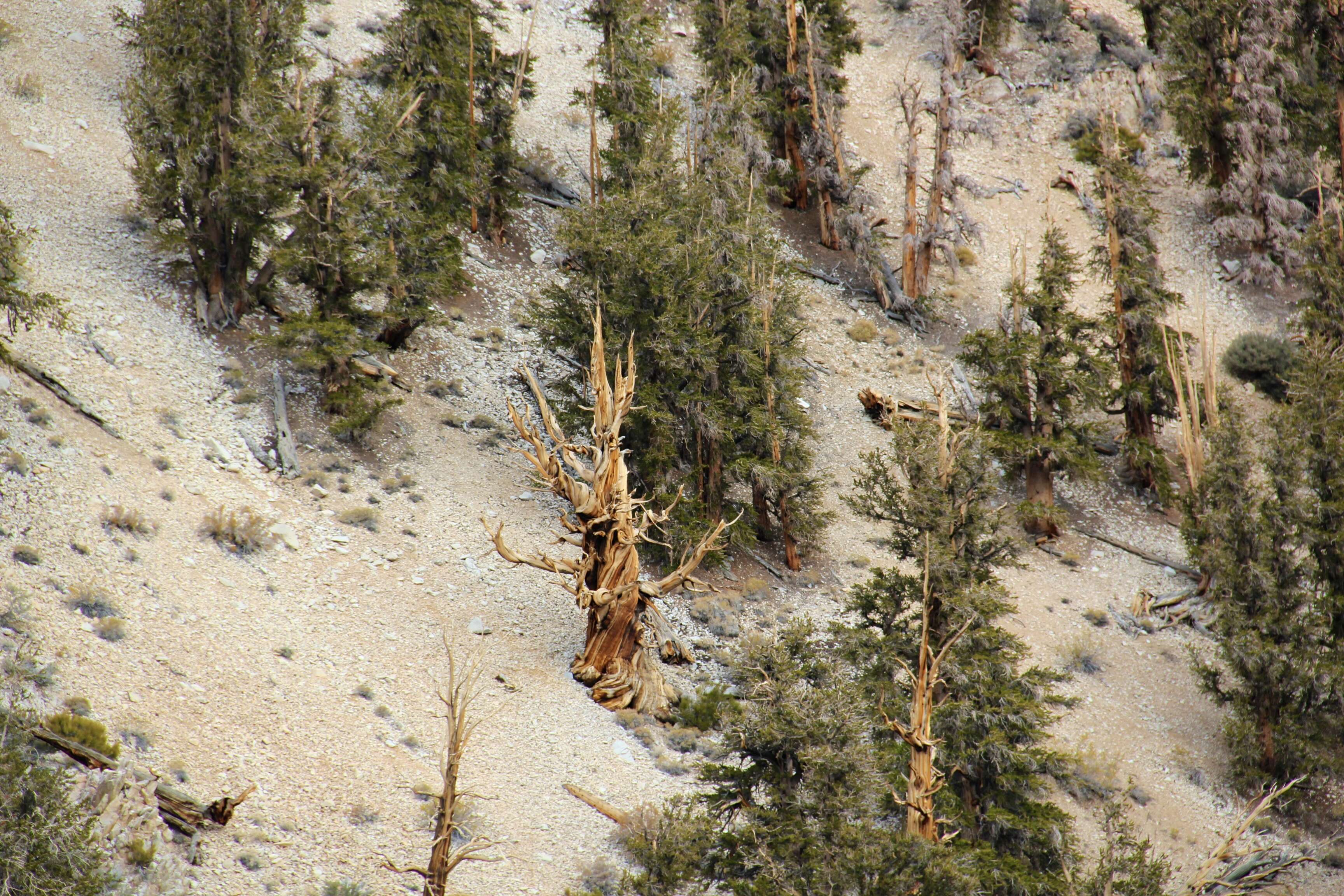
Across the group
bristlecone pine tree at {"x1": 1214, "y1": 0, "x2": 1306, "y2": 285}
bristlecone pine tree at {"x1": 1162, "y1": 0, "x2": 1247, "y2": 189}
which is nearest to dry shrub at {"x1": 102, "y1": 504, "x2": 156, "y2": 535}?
bristlecone pine tree at {"x1": 1214, "y1": 0, "x2": 1306, "y2": 285}

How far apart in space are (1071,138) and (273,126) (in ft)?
80.7

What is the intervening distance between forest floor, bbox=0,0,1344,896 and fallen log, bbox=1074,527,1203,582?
0.27 metres

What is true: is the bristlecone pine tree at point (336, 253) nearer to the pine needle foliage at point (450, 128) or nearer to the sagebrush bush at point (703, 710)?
A: the pine needle foliage at point (450, 128)

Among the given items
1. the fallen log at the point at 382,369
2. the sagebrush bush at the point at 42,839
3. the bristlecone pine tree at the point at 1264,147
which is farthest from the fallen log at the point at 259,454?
the bristlecone pine tree at the point at 1264,147

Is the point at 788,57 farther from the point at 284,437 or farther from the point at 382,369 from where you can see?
the point at 284,437

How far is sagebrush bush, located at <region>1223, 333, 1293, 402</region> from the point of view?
92.8 ft

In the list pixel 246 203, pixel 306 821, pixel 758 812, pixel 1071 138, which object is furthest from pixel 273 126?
pixel 1071 138

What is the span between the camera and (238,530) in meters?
16.9

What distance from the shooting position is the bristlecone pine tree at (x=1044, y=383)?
78.0ft

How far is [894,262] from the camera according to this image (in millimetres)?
31641

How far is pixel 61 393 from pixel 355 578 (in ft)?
17.3

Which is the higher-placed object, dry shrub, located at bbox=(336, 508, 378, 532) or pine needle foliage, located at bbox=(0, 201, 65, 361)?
pine needle foliage, located at bbox=(0, 201, 65, 361)

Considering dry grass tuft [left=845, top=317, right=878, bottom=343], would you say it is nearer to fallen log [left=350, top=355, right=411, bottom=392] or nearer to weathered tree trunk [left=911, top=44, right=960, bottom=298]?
weathered tree trunk [left=911, top=44, right=960, bottom=298]

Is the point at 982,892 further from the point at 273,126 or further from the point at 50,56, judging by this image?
the point at 50,56
